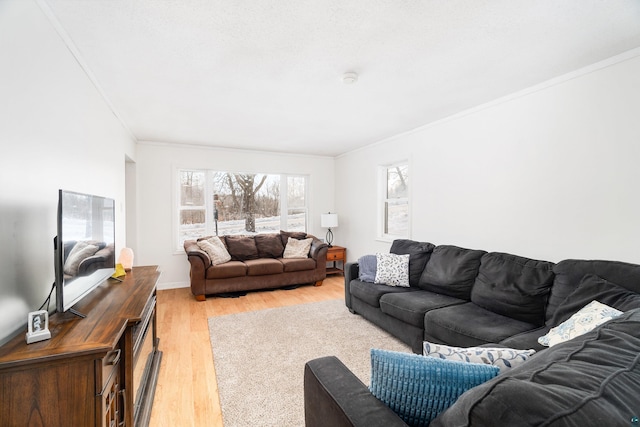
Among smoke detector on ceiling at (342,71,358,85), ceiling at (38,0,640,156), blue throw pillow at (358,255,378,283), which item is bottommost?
blue throw pillow at (358,255,378,283)

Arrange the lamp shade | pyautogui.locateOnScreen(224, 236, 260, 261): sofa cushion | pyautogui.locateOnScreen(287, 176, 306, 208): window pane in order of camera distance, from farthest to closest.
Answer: pyautogui.locateOnScreen(287, 176, 306, 208): window pane, the lamp shade, pyautogui.locateOnScreen(224, 236, 260, 261): sofa cushion

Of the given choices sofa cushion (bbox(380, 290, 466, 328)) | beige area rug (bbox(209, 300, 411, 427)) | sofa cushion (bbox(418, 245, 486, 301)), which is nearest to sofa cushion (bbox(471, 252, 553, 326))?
sofa cushion (bbox(418, 245, 486, 301))

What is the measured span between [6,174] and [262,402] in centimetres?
194

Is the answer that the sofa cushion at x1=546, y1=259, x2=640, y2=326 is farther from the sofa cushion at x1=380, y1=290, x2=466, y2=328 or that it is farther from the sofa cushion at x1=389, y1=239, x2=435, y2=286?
the sofa cushion at x1=389, y1=239, x2=435, y2=286

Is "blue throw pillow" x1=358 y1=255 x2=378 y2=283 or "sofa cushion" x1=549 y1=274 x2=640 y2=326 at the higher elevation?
"sofa cushion" x1=549 y1=274 x2=640 y2=326

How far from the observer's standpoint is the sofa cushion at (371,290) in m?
3.23

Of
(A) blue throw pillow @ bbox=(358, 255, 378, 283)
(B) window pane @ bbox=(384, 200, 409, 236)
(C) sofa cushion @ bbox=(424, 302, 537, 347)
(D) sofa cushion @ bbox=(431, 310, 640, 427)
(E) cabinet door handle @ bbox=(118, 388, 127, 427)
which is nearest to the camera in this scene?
(D) sofa cushion @ bbox=(431, 310, 640, 427)

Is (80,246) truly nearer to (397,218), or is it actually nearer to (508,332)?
(508,332)

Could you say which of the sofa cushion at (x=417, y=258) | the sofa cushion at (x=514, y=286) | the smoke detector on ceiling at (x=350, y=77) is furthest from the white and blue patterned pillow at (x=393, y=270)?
the smoke detector on ceiling at (x=350, y=77)

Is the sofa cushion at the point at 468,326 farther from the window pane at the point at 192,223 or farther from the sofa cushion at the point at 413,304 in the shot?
the window pane at the point at 192,223

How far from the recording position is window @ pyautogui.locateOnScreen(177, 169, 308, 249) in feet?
17.4

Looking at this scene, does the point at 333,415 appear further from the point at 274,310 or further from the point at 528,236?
the point at 274,310

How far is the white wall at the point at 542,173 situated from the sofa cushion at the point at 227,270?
268 centimetres

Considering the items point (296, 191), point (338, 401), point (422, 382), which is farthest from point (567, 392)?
point (296, 191)
